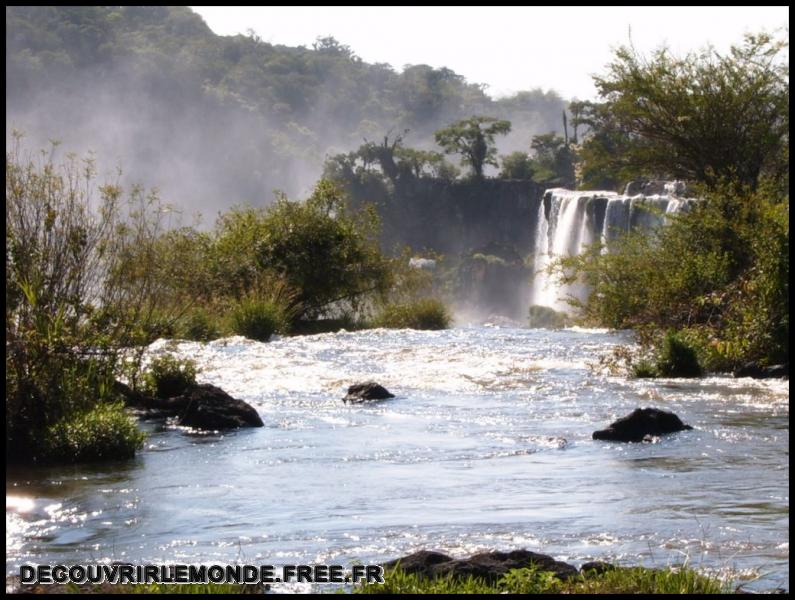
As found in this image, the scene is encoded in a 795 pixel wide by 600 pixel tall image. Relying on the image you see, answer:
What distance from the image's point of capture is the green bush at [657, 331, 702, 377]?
21656mm

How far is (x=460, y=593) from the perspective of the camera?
6.93 m

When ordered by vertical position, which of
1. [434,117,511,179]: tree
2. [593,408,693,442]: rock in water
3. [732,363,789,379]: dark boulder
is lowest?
[593,408,693,442]: rock in water

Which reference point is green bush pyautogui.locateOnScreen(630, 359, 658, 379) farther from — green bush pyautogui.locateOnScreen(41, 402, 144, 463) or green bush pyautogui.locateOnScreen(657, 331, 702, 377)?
green bush pyautogui.locateOnScreen(41, 402, 144, 463)

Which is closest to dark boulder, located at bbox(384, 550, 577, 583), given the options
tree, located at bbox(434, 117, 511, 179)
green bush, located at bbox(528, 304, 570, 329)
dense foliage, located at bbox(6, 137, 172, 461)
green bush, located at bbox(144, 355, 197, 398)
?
dense foliage, located at bbox(6, 137, 172, 461)

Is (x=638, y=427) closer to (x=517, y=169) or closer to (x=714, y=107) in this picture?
(x=714, y=107)

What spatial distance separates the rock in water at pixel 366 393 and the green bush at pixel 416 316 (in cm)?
1713

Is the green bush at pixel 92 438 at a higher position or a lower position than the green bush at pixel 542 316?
A: higher

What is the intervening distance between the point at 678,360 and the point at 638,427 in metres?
7.39

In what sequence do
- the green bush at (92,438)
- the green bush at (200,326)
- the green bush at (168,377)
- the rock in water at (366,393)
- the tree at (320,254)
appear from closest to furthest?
the green bush at (92,438), the green bush at (168,377), the rock in water at (366,393), the green bush at (200,326), the tree at (320,254)

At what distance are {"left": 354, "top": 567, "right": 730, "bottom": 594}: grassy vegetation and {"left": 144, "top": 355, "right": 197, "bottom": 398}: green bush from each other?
1071 centimetres

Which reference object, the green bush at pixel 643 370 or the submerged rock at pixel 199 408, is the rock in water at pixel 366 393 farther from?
the green bush at pixel 643 370

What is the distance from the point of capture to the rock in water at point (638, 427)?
1456 centimetres

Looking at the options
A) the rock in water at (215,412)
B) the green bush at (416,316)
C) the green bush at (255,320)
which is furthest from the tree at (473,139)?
the rock in water at (215,412)

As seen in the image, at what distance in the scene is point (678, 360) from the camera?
2173 cm
